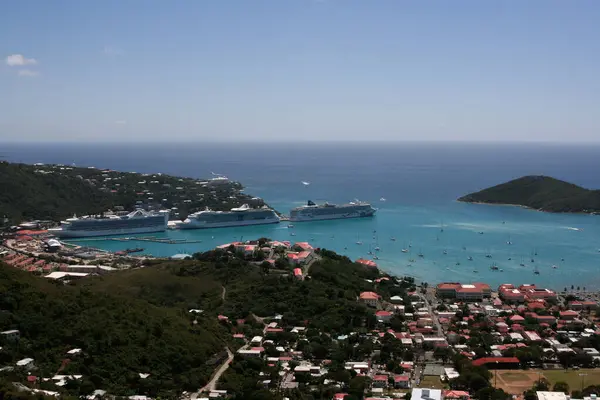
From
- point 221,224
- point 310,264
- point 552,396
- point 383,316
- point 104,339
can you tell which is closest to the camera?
point 552,396

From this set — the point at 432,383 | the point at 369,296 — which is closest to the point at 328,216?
the point at 369,296

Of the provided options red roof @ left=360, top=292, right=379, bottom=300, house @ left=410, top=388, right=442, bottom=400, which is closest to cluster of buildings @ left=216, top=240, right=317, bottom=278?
red roof @ left=360, top=292, right=379, bottom=300

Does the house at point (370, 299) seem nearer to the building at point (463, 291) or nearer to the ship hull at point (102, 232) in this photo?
the building at point (463, 291)

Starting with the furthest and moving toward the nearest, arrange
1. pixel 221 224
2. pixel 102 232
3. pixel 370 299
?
pixel 221 224
pixel 102 232
pixel 370 299

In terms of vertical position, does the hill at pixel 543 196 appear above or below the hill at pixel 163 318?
above

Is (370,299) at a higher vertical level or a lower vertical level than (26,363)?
lower

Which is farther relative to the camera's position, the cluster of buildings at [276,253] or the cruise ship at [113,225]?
the cruise ship at [113,225]

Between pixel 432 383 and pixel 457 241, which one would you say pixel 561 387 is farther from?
pixel 457 241

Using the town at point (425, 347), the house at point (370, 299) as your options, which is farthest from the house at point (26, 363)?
the house at point (370, 299)

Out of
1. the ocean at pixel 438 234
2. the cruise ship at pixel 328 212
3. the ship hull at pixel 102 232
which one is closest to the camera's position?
the ocean at pixel 438 234
